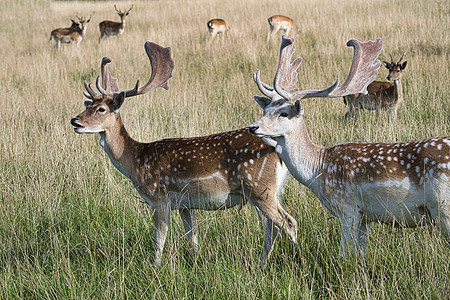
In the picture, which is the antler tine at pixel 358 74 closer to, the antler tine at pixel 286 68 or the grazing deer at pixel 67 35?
the antler tine at pixel 286 68

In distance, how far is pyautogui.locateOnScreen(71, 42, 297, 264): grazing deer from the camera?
11.2ft

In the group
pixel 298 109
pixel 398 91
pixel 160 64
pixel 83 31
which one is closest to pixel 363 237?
pixel 298 109

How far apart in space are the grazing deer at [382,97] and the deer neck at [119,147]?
3002 millimetres

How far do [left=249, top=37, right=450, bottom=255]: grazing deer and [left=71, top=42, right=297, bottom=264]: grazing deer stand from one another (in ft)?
0.67

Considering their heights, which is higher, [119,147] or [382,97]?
[119,147]

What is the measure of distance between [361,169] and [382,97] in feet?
12.6

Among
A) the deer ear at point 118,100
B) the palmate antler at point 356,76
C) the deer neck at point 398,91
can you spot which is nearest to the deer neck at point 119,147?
the deer ear at point 118,100

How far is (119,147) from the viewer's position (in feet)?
12.8

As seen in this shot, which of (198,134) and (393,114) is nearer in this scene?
(198,134)

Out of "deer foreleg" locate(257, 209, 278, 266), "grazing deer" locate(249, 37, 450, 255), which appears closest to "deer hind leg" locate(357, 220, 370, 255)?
"grazing deer" locate(249, 37, 450, 255)

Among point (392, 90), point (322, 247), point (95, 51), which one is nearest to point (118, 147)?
point (322, 247)

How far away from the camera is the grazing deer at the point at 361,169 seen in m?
2.74

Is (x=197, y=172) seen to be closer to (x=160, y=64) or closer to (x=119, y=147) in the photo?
(x=119, y=147)

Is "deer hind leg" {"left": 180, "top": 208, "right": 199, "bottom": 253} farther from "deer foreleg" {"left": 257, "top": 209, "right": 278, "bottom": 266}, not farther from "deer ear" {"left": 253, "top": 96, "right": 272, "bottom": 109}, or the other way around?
"deer ear" {"left": 253, "top": 96, "right": 272, "bottom": 109}
